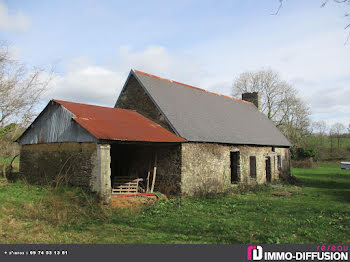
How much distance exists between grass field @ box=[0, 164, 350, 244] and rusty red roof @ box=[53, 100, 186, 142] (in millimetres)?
2294

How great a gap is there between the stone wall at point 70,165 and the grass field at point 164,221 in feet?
1.80

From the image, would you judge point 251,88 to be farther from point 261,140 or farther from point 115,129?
point 115,129

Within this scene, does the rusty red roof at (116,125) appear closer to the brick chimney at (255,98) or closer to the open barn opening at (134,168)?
the open barn opening at (134,168)

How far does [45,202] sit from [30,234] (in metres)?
2.13

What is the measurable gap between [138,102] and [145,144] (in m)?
4.23

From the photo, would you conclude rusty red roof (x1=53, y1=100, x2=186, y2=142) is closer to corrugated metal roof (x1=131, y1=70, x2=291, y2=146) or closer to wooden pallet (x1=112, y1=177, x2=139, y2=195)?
corrugated metal roof (x1=131, y1=70, x2=291, y2=146)

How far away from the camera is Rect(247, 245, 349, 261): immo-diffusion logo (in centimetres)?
506

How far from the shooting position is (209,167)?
12352 millimetres

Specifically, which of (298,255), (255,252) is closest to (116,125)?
(255,252)

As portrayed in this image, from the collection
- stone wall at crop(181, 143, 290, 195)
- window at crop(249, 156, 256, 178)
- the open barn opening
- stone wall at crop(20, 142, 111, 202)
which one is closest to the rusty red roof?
stone wall at crop(20, 142, 111, 202)

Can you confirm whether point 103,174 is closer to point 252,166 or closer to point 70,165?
point 70,165

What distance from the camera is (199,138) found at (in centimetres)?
1189

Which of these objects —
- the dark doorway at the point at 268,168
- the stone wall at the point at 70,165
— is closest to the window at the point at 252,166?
the dark doorway at the point at 268,168

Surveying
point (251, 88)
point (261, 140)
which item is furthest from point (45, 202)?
point (251, 88)
